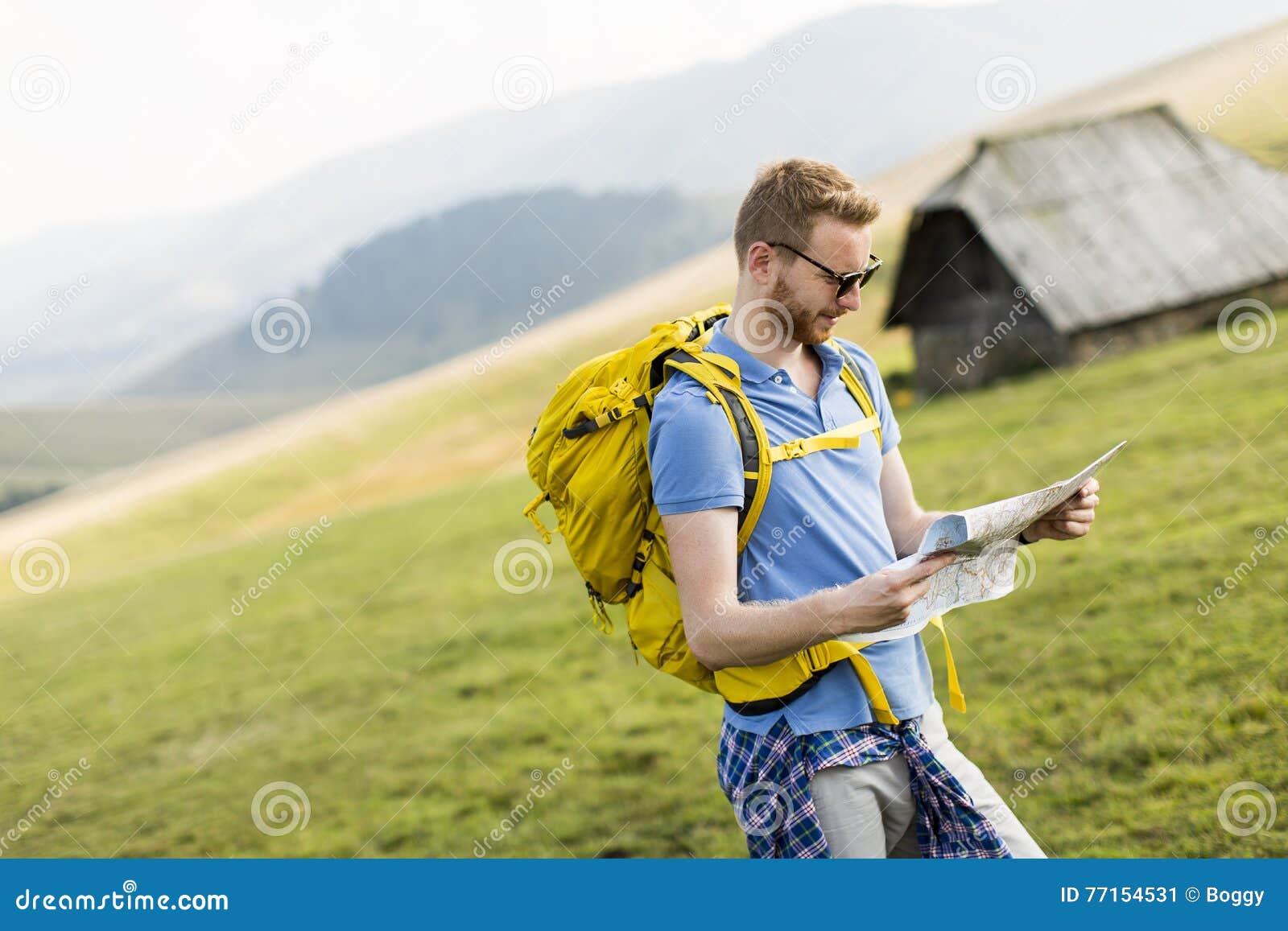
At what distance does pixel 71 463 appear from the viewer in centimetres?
12194

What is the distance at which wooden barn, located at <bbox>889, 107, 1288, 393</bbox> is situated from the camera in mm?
21547

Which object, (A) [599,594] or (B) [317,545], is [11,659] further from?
(A) [599,594]

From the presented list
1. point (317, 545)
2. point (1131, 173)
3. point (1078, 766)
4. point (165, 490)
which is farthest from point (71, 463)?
point (1078, 766)

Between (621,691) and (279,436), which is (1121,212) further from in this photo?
(279,436)

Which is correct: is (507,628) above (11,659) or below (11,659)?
below

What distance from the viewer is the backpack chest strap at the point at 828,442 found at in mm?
2744

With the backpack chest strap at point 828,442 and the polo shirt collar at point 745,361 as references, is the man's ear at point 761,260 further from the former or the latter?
the backpack chest strap at point 828,442

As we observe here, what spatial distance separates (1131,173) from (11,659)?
956 inches

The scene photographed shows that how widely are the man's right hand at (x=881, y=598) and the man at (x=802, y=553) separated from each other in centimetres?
10

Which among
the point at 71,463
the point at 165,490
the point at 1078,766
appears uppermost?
the point at 71,463

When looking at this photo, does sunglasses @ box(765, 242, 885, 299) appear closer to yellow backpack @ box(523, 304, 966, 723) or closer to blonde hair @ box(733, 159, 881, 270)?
blonde hair @ box(733, 159, 881, 270)

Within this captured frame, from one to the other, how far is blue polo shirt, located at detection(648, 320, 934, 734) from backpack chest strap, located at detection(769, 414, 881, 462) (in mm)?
19

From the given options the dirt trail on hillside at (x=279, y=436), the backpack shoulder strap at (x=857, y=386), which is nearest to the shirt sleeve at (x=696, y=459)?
the backpack shoulder strap at (x=857, y=386)

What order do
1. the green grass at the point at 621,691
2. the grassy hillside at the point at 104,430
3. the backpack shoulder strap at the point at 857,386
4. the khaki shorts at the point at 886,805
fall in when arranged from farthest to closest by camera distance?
the grassy hillside at the point at 104,430 < the green grass at the point at 621,691 < the backpack shoulder strap at the point at 857,386 < the khaki shorts at the point at 886,805
